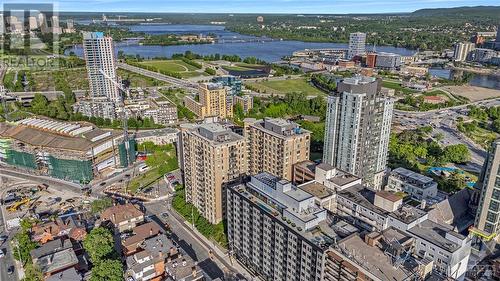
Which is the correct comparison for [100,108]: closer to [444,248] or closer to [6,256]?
[6,256]

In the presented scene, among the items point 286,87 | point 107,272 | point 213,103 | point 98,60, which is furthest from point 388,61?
point 107,272

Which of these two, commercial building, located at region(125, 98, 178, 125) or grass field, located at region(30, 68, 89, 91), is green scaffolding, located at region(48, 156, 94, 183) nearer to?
commercial building, located at region(125, 98, 178, 125)

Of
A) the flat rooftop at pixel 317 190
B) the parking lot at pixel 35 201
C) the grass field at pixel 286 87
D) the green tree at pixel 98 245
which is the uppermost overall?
the flat rooftop at pixel 317 190

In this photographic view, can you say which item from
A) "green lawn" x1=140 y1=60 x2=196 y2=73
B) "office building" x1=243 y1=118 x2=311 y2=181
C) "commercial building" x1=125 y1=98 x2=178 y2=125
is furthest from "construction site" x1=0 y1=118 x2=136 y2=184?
"green lawn" x1=140 y1=60 x2=196 y2=73

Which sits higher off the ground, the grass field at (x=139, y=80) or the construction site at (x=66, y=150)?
the grass field at (x=139, y=80)

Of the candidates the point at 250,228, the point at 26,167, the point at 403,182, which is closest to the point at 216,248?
the point at 250,228

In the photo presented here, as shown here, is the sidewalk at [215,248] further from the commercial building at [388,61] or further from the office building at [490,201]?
the commercial building at [388,61]

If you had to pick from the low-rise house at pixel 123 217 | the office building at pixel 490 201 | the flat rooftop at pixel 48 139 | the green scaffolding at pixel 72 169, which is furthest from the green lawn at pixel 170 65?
the office building at pixel 490 201
